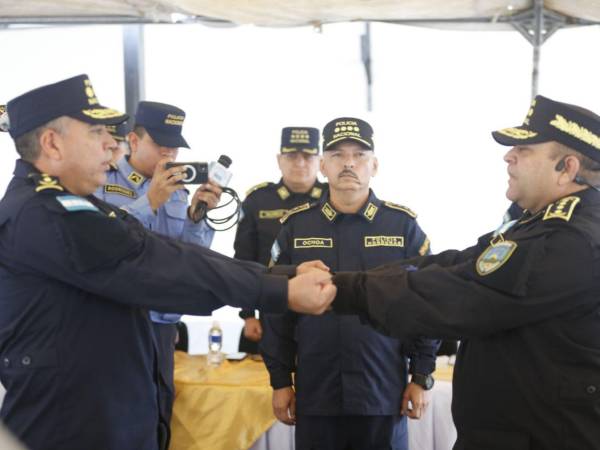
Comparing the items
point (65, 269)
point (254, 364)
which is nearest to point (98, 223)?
point (65, 269)

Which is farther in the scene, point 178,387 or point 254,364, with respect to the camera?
point 254,364

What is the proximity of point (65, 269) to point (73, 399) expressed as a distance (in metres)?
0.37

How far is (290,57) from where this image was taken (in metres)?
5.67

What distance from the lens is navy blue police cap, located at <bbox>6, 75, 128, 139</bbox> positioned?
2146 mm

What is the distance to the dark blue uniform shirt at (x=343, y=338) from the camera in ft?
9.82

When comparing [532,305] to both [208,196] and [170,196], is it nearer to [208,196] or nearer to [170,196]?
[208,196]

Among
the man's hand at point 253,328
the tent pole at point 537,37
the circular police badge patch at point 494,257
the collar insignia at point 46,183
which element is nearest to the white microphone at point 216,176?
the man's hand at point 253,328

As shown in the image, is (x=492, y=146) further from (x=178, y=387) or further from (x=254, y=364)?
(x=178, y=387)

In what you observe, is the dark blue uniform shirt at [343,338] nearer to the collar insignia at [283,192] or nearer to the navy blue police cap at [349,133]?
the navy blue police cap at [349,133]

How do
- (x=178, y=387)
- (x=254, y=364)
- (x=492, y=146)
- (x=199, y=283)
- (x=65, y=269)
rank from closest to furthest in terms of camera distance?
(x=65, y=269), (x=199, y=283), (x=178, y=387), (x=254, y=364), (x=492, y=146)

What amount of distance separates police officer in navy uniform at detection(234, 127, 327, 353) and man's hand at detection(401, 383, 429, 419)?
1.57m

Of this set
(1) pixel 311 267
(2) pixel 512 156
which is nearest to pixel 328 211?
(1) pixel 311 267

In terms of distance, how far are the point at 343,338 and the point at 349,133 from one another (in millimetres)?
886

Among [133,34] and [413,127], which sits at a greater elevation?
[133,34]
